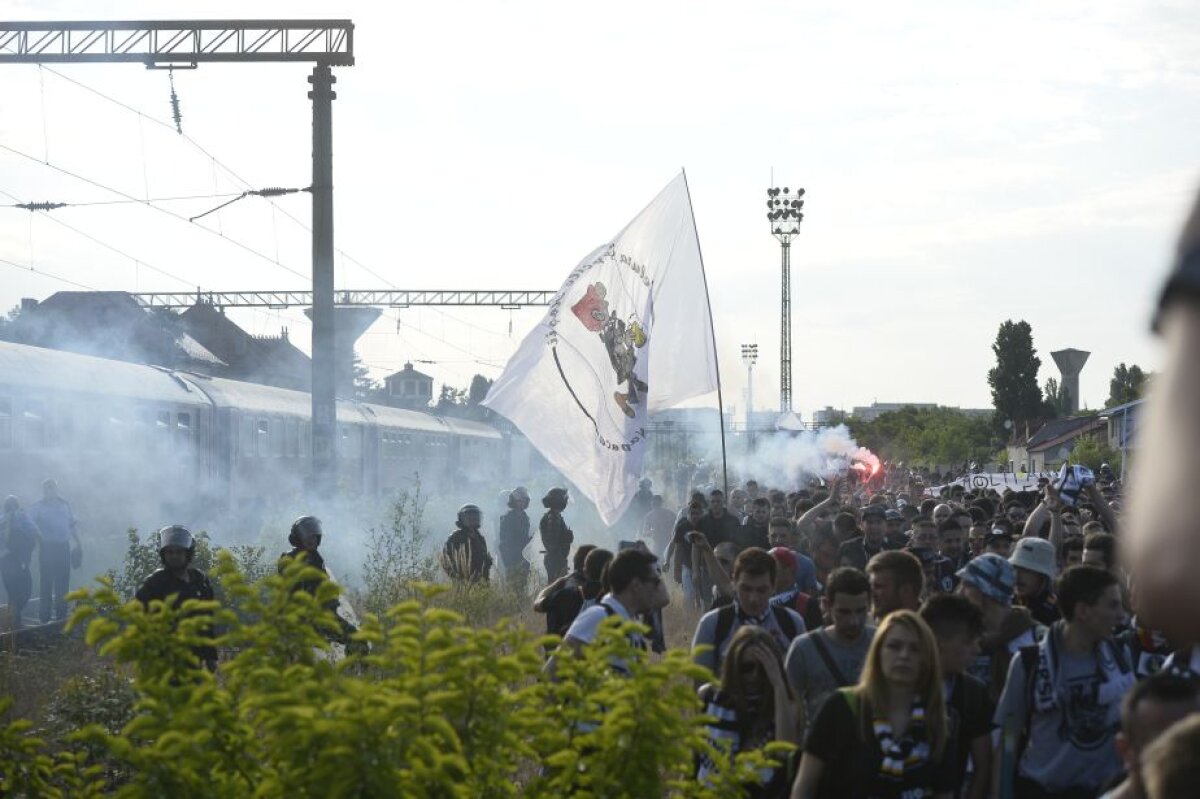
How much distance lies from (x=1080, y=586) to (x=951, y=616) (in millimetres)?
575

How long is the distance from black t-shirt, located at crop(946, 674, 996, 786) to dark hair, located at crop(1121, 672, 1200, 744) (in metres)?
1.17

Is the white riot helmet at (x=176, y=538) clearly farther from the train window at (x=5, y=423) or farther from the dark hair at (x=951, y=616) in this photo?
the train window at (x=5, y=423)

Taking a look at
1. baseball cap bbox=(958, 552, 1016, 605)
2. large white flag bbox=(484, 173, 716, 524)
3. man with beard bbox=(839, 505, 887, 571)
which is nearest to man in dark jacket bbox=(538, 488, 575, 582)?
large white flag bbox=(484, 173, 716, 524)

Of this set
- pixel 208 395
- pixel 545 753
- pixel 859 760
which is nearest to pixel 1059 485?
pixel 859 760

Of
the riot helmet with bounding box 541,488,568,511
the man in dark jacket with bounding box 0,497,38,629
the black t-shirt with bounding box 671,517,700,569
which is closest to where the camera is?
the riot helmet with bounding box 541,488,568,511

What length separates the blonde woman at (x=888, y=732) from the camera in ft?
16.1

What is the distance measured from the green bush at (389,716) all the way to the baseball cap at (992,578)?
2.88 m

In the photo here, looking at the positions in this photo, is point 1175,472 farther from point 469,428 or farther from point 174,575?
point 469,428

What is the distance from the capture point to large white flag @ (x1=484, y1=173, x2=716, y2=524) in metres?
12.5

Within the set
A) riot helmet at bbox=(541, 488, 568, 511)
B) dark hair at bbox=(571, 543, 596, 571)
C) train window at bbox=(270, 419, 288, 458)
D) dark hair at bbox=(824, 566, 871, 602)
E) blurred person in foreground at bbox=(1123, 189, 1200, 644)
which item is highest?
train window at bbox=(270, 419, 288, 458)

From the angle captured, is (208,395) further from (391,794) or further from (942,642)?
(391,794)

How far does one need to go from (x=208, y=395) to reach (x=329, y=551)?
20.9 ft

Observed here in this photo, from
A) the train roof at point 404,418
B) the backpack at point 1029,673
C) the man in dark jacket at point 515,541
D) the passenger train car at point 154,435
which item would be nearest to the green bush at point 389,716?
the backpack at point 1029,673

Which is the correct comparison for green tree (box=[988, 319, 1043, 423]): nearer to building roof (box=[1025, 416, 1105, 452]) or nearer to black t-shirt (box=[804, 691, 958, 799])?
building roof (box=[1025, 416, 1105, 452])
